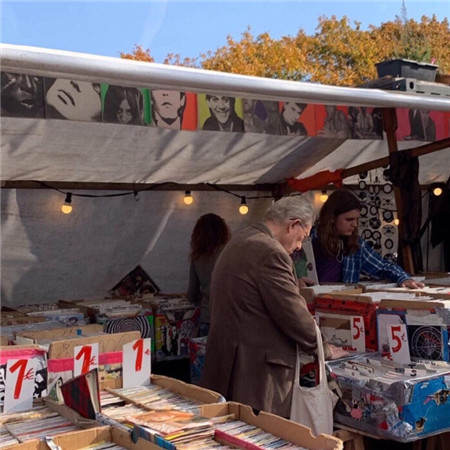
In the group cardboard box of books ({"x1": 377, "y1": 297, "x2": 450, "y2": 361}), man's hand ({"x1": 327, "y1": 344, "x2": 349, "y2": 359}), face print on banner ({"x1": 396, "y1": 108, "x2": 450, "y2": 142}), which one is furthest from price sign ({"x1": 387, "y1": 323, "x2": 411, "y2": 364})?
face print on banner ({"x1": 396, "y1": 108, "x2": 450, "y2": 142})

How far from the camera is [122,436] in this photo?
1746 millimetres

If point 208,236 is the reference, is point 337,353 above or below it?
below

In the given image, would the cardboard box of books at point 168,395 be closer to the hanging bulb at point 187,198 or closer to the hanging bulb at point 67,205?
the hanging bulb at point 67,205

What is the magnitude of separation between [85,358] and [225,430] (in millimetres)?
784

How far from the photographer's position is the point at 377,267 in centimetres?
397

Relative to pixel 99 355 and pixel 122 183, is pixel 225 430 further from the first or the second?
pixel 122 183

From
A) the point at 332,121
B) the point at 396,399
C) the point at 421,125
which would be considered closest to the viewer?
the point at 396,399

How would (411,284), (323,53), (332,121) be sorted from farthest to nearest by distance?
1. (323,53)
2. (332,121)
3. (411,284)

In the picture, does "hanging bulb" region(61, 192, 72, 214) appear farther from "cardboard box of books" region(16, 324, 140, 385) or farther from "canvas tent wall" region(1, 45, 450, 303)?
"cardboard box of books" region(16, 324, 140, 385)

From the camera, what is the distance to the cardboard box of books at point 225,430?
1.66m

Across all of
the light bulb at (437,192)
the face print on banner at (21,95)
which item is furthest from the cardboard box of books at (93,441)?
the light bulb at (437,192)

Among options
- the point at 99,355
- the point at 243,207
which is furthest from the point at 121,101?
the point at 243,207

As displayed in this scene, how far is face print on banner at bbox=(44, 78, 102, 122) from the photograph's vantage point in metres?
3.18

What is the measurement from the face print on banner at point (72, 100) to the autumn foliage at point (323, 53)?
65.7 ft
